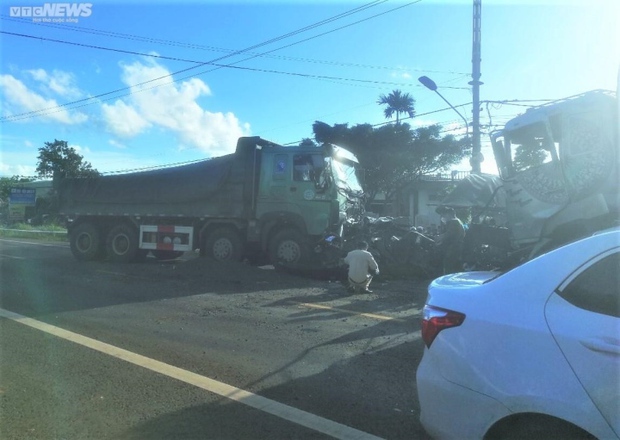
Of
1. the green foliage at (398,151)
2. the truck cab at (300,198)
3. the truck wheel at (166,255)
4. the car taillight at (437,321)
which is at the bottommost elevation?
the truck wheel at (166,255)

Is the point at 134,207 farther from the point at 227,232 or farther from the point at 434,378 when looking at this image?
the point at 434,378

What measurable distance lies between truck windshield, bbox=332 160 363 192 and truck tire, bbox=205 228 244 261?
3006mm

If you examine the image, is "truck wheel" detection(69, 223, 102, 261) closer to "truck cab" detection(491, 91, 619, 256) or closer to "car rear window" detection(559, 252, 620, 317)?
"truck cab" detection(491, 91, 619, 256)

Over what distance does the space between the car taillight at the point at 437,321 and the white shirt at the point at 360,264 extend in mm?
6563

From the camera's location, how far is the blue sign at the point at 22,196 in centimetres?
4312

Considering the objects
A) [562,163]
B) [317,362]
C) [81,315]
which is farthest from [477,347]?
[81,315]

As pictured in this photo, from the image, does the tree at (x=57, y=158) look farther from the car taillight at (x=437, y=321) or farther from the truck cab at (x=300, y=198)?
the car taillight at (x=437, y=321)

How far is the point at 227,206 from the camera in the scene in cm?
1307

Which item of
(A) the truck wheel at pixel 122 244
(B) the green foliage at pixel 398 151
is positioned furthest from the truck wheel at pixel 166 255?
(B) the green foliage at pixel 398 151

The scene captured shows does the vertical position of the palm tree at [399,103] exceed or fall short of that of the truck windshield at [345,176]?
it exceeds it

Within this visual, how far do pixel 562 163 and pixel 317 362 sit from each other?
16.7 feet

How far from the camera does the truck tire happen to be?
13164 millimetres

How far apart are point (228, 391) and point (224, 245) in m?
8.91

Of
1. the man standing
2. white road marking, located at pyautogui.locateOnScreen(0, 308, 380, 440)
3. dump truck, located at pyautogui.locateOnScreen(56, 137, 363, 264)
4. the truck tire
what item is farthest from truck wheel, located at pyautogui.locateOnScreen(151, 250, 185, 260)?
white road marking, located at pyautogui.locateOnScreen(0, 308, 380, 440)
